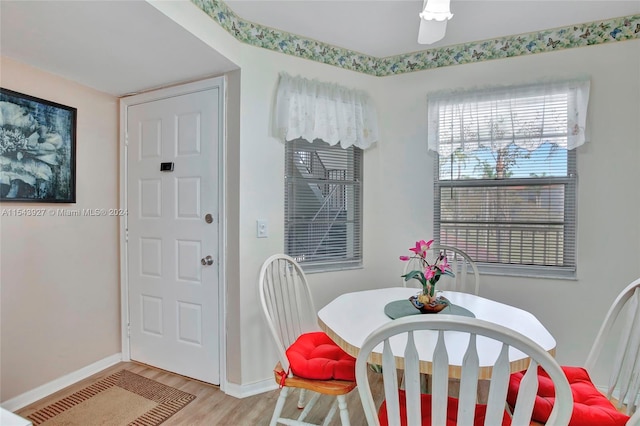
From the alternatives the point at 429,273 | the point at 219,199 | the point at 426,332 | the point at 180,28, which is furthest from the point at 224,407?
the point at 180,28

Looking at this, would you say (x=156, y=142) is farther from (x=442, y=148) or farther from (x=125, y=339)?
(x=442, y=148)

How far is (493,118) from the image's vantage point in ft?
7.59

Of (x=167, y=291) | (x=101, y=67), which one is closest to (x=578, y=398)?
(x=167, y=291)

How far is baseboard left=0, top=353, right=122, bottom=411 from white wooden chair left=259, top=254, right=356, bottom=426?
1501 millimetres

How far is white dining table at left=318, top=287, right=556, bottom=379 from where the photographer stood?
108 centimetres

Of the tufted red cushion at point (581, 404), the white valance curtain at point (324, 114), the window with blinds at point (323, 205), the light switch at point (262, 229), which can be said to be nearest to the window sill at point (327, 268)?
the window with blinds at point (323, 205)

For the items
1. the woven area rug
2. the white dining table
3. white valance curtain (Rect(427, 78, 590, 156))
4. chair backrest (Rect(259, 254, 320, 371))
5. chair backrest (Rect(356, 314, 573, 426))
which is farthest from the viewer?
white valance curtain (Rect(427, 78, 590, 156))

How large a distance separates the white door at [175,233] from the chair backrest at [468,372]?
62.1 inches

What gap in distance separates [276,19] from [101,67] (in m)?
1.17

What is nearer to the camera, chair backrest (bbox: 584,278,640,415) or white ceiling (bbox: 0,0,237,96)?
chair backrest (bbox: 584,278,640,415)

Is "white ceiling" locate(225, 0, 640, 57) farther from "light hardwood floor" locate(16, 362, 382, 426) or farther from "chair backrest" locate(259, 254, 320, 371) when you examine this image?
"light hardwood floor" locate(16, 362, 382, 426)

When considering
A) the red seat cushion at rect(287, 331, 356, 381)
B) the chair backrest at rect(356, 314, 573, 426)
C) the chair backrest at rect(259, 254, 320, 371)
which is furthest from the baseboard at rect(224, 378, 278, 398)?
the chair backrest at rect(356, 314, 573, 426)

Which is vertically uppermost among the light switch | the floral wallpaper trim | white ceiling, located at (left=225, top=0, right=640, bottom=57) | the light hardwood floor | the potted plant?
white ceiling, located at (left=225, top=0, right=640, bottom=57)

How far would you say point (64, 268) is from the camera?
86.3 inches
